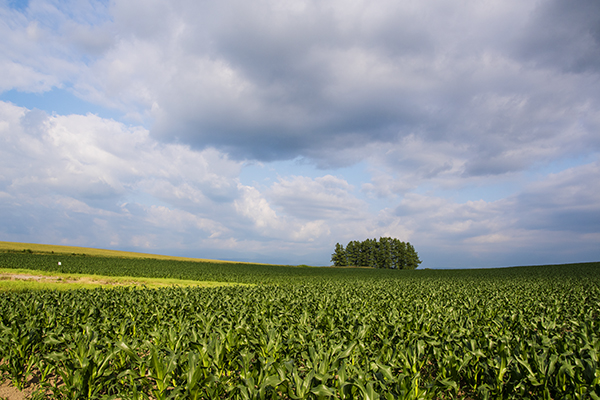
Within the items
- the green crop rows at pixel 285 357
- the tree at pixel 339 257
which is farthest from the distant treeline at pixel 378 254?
the green crop rows at pixel 285 357

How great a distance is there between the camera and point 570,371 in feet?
14.9

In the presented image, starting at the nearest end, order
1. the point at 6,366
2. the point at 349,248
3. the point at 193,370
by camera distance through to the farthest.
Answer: the point at 193,370, the point at 6,366, the point at 349,248

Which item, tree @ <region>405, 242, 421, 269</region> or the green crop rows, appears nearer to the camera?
the green crop rows

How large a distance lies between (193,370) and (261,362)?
3.53ft

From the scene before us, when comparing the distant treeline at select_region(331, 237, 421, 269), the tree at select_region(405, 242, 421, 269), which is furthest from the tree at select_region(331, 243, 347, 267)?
the tree at select_region(405, 242, 421, 269)

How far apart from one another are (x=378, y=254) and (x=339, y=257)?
1572cm

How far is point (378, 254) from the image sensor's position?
366 feet

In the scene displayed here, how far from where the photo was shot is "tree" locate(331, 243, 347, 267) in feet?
375

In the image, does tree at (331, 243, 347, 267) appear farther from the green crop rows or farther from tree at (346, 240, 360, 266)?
the green crop rows

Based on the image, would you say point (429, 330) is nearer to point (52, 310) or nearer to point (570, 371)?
point (570, 371)

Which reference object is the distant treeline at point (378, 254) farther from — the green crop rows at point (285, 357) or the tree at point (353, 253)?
the green crop rows at point (285, 357)

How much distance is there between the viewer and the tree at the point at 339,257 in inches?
4500

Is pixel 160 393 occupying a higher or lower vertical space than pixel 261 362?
lower

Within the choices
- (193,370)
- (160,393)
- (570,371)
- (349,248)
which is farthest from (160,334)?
(349,248)
